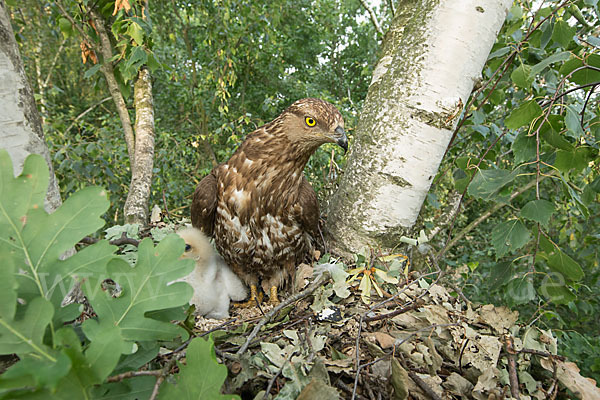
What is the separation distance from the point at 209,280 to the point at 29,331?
171 cm

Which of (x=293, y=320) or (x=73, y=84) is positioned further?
(x=73, y=84)

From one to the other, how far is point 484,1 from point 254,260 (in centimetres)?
178

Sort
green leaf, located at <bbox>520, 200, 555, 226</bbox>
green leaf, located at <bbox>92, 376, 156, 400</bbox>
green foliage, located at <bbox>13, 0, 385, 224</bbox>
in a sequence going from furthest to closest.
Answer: green foliage, located at <bbox>13, 0, 385, 224</bbox> < green leaf, located at <bbox>520, 200, 555, 226</bbox> < green leaf, located at <bbox>92, 376, 156, 400</bbox>

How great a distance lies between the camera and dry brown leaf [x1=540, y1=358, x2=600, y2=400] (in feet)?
3.40

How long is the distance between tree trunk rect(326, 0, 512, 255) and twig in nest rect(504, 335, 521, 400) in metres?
0.67

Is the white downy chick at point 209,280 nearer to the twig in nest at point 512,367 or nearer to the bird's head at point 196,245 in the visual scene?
the bird's head at point 196,245

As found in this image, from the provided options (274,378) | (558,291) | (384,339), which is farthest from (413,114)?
(274,378)

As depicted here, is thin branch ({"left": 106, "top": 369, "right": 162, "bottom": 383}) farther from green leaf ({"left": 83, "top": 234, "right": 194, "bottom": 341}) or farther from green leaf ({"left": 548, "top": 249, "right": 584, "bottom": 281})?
green leaf ({"left": 548, "top": 249, "right": 584, "bottom": 281})

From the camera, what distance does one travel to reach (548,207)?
1151 mm

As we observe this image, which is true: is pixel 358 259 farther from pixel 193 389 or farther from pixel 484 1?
pixel 484 1

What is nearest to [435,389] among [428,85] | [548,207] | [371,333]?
[371,333]

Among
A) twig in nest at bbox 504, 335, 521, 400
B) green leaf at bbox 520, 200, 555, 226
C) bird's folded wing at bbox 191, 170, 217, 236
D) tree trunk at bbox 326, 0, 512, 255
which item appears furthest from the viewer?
bird's folded wing at bbox 191, 170, 217, 236

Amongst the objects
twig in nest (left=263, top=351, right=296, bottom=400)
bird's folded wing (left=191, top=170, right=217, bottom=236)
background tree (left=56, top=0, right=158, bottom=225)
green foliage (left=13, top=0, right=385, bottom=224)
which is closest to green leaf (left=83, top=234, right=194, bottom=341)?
twig in nest (left=263, top=351, right=296, bottom=400)

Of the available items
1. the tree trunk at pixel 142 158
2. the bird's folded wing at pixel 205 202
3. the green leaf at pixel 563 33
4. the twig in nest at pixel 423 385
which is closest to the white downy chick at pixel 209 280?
the bird's folded wing at pixel 205 202
